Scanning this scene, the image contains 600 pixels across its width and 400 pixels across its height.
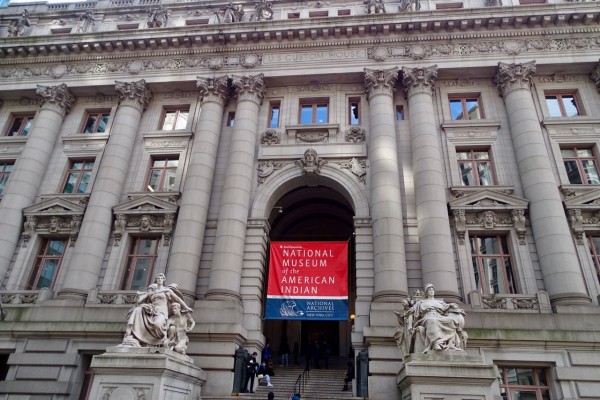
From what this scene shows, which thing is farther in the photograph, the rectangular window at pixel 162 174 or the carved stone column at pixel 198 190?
the rectangular window at pixel 162 174

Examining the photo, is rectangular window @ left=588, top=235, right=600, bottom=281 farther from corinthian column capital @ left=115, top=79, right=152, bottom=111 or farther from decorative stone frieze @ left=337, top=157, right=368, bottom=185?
corinthian column capital @ left=115, top=79, right=152, bottom=111

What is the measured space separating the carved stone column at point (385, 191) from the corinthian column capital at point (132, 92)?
13630 mm

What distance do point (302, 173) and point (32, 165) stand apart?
1573cm

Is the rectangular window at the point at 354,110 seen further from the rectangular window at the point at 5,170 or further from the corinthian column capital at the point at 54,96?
the rectangular window at the point at 5,170

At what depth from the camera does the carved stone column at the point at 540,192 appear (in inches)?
750

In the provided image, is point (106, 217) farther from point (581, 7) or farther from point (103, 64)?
point (581, 7)

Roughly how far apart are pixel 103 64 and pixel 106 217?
36.4ft

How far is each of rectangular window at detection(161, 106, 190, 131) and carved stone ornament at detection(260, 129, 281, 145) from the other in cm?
532

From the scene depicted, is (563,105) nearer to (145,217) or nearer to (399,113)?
(399,113)

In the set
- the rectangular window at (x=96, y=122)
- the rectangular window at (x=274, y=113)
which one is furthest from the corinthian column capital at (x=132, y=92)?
the rectangular window at (x=274, y=113)

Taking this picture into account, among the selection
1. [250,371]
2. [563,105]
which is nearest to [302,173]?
[250,371]

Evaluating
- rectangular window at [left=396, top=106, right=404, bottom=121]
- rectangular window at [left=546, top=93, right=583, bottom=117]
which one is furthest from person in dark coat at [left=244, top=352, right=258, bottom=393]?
rectangular window at [left=546, top=93, right=583, bottom=117]

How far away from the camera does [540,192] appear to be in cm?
2111

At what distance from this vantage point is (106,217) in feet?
76.7
